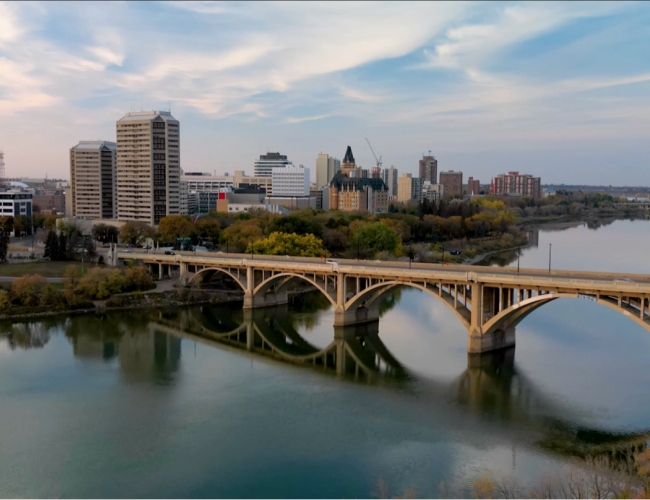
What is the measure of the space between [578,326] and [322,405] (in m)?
16.1

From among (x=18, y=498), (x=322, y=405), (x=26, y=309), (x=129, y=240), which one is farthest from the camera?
(x=129, y=240)

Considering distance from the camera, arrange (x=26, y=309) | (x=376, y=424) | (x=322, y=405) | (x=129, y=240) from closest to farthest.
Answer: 1. (x=376, y=424)
2. (x=322, y=405)
3. (x=26, y=309)
4. (x=129, y=240)

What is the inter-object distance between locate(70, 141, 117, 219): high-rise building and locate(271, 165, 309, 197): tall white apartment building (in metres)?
34.2

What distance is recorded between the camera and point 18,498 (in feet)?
51.7

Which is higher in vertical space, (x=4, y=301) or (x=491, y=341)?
(x=4, y=301)

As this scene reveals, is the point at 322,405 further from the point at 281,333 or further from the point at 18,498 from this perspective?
the point at 281,333

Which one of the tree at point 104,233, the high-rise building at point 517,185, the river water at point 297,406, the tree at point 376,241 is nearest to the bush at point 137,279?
the river water at point 297,406

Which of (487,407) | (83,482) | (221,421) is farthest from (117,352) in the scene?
(487,407)

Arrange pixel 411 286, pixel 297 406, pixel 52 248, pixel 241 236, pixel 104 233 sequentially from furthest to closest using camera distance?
pixel 104 233, pixel 241 236, pixel 52 248, pixel 411 286, pixel 297 406

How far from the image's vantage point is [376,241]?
4978 cm

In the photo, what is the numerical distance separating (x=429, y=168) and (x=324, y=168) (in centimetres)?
4356

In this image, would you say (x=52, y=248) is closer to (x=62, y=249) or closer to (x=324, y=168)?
(x=62, y=249)

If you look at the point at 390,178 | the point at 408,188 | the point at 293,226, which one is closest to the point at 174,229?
the point at 293,226

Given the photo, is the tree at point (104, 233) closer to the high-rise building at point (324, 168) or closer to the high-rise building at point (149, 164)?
the high-rise building at point (149, 164)
